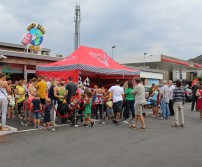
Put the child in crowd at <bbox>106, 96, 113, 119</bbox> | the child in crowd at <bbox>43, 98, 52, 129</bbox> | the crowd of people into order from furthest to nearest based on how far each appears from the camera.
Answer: the child in crowd at <bbox>106, 96, 113, 119</bbox> < the crowd of people < the child in crowd at <bbox>43, 98, 52, 129</bbox>

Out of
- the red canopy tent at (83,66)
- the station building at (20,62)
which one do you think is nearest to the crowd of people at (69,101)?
the red canopy tent at (83,66)

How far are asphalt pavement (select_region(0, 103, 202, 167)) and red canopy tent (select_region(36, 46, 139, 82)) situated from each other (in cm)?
390

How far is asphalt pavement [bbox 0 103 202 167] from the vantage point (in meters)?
5.43

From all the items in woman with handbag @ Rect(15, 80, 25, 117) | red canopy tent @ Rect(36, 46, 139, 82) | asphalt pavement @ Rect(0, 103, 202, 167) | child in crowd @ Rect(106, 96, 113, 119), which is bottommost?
asphalt pavement @ Rect(0, 103, 202, 167)

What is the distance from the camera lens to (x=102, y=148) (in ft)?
21.6

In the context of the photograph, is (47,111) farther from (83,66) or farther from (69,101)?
(83,66)

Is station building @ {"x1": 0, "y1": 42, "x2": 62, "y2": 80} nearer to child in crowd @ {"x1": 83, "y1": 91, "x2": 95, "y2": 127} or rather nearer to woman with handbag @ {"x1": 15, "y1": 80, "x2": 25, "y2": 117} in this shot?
woman with handbag @ {"x1": 15, "y1": 80, "x2": 25, "y2": 117}

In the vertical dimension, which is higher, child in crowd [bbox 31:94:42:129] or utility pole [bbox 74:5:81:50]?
utility pole [bbox 74:5:81:50]

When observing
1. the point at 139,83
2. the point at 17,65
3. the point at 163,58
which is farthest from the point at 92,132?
the point at 163,58

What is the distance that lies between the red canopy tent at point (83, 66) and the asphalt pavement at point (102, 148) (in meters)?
3.90

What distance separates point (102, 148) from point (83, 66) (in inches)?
255

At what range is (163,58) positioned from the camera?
36938 mm

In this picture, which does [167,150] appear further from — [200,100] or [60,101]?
[200,100]

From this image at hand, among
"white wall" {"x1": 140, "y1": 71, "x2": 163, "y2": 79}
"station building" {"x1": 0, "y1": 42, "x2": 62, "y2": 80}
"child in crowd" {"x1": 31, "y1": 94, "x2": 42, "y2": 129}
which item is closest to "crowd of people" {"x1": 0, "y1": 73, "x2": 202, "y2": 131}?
"child in crowd" {"x1": 31, "y1": 94, "x2": 42, "y2": 129}
